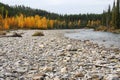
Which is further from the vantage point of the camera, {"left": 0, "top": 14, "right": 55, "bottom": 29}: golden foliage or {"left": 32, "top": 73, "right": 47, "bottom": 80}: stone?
{"left": 0, "top": 14, "right": 55, "bottom": 29}: golden foliage

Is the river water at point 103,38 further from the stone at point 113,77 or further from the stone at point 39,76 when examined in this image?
the stone at point 113,77

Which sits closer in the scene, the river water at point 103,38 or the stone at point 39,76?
the stone at point 39,76

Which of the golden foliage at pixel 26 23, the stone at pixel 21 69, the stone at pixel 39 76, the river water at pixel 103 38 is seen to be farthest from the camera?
the golden foliage at pixel 26 23

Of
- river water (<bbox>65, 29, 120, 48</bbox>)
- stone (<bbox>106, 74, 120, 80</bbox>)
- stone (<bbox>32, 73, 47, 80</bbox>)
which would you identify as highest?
stone (<bbox>106, 74, 120, 80</bbox>)

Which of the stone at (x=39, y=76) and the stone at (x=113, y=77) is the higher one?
the stone at (x=113, y=77)

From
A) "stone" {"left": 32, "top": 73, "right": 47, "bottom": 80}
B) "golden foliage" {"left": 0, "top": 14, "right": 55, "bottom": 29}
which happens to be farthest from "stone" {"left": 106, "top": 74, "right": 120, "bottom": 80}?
"golden foliage" {"left": 0, "top": 14, "right": 55, "bottom": 29}

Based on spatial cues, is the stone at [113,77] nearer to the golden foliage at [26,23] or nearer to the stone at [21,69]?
the stone at [21,69]

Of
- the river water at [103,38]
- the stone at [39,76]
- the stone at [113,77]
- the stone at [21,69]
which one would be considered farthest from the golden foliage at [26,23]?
the stone at [113,77]

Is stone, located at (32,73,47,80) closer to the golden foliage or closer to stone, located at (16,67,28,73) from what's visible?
stone, located at (16,67,28,73)

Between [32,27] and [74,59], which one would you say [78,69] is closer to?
[74,59]

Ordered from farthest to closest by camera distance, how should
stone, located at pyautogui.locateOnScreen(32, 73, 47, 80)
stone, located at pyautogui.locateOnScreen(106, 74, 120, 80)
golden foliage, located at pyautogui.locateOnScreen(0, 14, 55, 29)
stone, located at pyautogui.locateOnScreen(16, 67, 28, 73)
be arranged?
golden foliage, located at pyautogui.locateOnScreen(0, 14, 55, 29) → stone, located at pyautogui.locateOnScreen(16, 67, 28, 73) → stone, located at pyautogui.locateOnScreen(32, 73, 47, 80) → stone, located at pyautogui.locateOnScreen(106, 74, 120, 80)

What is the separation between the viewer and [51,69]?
14141mm

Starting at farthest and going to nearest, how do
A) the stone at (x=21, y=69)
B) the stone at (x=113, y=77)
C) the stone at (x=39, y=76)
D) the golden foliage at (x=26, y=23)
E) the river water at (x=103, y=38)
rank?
the golden foliage at (x=26, y=23) < the river water at (x=103, y=38) < the stone at (x=21, y=69) < the stone at (x=39, y=76) < the stone at (x=113, y=77)

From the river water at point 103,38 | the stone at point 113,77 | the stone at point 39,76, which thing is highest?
the stone at point 113,77
